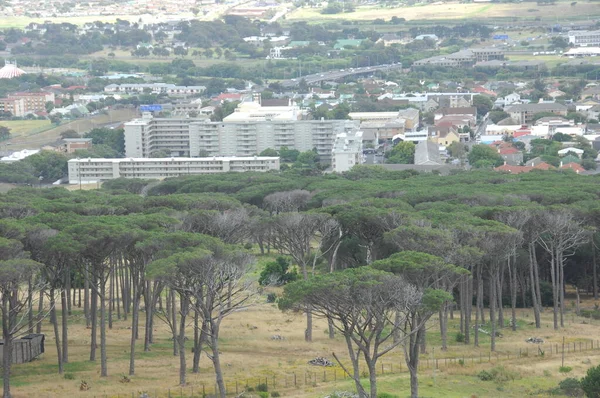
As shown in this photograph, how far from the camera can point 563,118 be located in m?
106

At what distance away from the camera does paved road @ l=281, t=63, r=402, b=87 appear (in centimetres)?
14388

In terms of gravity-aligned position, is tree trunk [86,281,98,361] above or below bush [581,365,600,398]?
above

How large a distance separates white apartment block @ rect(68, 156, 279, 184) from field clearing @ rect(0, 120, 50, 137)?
26.9 m

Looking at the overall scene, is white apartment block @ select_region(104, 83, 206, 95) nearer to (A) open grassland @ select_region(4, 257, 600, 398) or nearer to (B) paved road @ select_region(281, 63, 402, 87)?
(B) paved road @ select_region(281, 63, 402, 87)

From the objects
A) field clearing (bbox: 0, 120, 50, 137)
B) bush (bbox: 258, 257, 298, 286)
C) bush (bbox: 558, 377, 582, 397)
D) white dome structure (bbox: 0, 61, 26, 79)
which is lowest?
bush (bbox: 558, 377, 582, 397)

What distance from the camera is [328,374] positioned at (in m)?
35.5

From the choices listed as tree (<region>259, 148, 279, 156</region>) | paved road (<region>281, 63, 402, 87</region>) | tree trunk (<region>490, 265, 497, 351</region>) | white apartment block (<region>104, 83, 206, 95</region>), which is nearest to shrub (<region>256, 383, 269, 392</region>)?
tree trunk (<region>490, 265, 497, 351</region>)

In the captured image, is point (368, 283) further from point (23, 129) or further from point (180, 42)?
point (180, 42)

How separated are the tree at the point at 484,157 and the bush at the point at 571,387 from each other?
50968 mm

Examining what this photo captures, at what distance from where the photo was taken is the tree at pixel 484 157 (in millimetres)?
84812

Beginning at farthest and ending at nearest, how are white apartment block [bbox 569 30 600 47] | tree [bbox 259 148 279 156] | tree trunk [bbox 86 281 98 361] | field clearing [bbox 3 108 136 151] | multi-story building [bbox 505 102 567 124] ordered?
white apartment block [bbox 569 30 600 47]
multi-story building [bbox 505 102 567 124]
field clearing [bbox 3 108 136 151]
tree [bbox 259 148 279 156]
tree trunk [bbox 86 281 98 361]

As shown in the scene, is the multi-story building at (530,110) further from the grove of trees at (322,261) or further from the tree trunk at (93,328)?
the tree trunk at (93,328)

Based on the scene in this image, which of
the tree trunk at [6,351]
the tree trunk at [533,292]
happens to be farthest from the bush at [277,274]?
the tree trunk at [6,351]

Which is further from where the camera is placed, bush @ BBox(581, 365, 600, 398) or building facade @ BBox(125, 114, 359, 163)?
building facade @ BBox(125, 114, 359, 163)
